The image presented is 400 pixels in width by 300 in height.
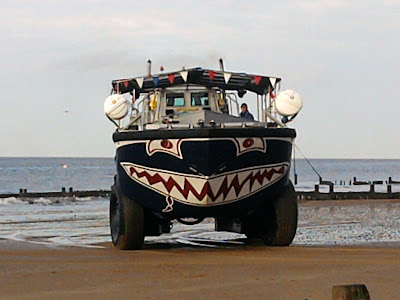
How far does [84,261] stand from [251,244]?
4.31 m

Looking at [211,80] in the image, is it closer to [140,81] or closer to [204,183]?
[140,81]

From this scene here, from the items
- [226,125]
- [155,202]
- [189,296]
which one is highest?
[226,125]

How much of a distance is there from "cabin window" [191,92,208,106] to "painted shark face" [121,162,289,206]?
245 centimetres

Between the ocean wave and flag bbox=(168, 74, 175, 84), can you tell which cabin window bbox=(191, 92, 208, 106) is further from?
the ocean wave

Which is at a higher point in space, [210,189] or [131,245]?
[210,189]

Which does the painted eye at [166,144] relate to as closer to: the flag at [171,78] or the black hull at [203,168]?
the black hull at [203,168]

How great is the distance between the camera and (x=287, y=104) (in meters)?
16.0

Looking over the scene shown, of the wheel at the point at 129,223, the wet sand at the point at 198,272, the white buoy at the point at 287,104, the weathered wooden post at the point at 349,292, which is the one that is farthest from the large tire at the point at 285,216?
the weathered wooden post at the point at 349,292

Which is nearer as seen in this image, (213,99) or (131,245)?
(131,245)

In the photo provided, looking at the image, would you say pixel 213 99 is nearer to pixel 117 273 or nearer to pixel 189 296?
pixel 117 273

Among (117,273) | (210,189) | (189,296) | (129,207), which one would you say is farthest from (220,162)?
(189,296)

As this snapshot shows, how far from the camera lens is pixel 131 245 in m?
16.0

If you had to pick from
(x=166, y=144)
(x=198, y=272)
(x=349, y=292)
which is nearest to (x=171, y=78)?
(x=166, y=144)

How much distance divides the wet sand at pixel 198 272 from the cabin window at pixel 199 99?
2790 millimetres
